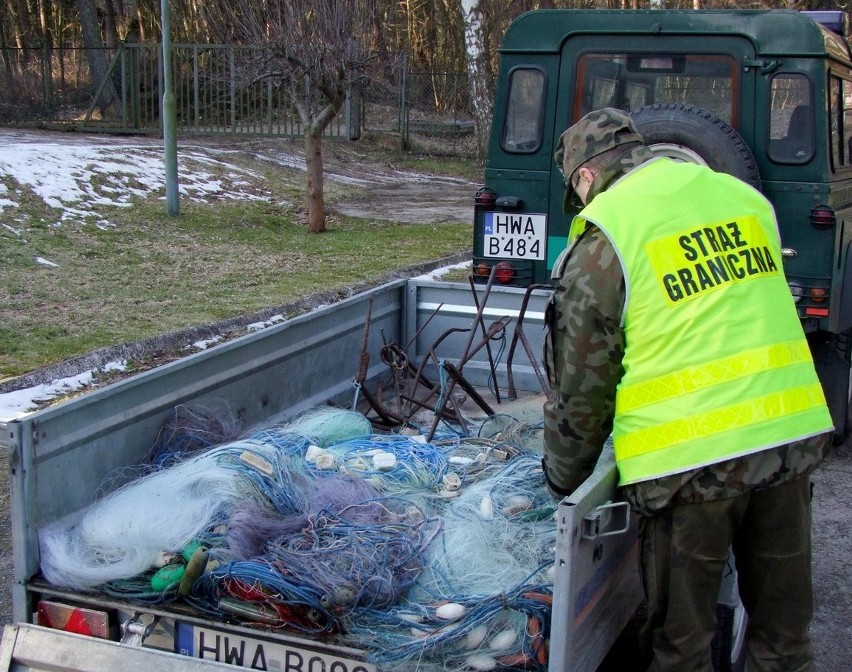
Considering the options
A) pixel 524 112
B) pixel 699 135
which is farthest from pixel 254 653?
pixel 524 112

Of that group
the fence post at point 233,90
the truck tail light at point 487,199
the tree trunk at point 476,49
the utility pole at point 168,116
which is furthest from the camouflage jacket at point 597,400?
the tree trunk at point 476,49

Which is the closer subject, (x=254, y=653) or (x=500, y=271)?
(x=254, y=653)

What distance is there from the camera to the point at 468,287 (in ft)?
16.5

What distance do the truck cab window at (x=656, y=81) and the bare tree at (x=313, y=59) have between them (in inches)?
289

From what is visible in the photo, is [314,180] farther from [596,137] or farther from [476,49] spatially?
[596,137]

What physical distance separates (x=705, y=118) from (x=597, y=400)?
3.03 metres

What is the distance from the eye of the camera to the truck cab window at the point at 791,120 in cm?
532

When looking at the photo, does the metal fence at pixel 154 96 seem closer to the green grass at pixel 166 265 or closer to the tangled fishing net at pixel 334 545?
the green grass at pixel 166 265

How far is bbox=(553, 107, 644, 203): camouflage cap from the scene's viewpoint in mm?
2658

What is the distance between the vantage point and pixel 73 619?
2.62 m

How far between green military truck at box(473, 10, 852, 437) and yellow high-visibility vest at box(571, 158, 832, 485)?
249cm

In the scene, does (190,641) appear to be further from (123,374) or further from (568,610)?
(123,374)

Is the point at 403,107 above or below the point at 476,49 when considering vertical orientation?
below

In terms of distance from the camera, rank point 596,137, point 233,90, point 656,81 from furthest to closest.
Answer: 1. point 233,90
2. point 656,81
3. point 596,137
